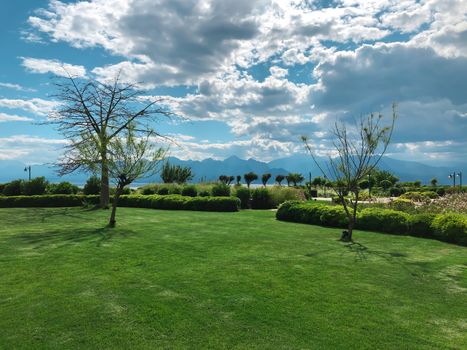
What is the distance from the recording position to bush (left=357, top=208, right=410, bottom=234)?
490 inches

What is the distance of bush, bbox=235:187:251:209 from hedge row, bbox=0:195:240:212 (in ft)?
9.81

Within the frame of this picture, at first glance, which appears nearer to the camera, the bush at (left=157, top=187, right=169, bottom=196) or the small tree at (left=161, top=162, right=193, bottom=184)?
the bush at (left=157, top=187, right=169, bottom=196)

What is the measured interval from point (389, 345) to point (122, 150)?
11833 mm

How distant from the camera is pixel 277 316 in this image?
4.92 metres

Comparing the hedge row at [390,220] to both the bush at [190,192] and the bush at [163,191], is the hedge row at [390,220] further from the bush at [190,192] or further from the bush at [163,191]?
the bush at [163,191]

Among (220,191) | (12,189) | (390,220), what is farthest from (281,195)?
(12,189)

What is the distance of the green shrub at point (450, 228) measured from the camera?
10570 mm

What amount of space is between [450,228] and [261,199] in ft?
48.1

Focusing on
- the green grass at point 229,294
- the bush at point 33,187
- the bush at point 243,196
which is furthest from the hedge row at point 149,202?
the green grass at point 229,294

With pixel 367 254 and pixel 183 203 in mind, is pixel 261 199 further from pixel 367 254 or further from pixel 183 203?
pixel 367 254

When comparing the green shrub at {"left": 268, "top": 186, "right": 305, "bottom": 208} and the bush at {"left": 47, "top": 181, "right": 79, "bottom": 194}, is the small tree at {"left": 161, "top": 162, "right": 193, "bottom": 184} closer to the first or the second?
the bush at {"left": 47, "top": 181, "right": 79, "bottom": 194}

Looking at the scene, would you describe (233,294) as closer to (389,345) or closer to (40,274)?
(389,345)

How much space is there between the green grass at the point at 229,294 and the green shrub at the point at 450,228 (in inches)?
30.5

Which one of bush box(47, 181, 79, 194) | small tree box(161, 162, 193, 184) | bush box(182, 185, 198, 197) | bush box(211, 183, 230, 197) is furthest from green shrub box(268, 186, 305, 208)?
small tree box(161, 162, 193, 184)
